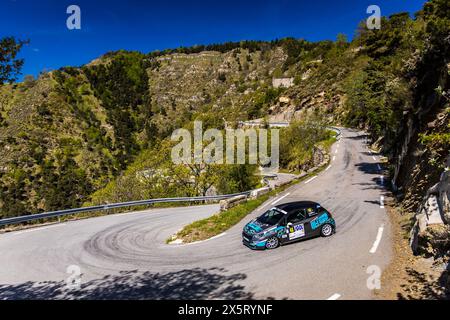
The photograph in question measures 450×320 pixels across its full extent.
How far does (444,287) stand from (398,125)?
17307 millimetres

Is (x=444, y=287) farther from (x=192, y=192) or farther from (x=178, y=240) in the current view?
(x=192, y=192)

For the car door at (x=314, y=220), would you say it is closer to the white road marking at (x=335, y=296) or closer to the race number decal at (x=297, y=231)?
the race number decal at (x=297, y=231)

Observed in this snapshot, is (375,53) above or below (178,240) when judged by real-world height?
above

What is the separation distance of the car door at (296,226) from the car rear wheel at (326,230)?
0.97m

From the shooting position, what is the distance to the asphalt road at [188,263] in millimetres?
9266

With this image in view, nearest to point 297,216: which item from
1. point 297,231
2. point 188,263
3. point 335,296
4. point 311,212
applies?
point 297,231

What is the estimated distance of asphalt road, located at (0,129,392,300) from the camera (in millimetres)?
9266

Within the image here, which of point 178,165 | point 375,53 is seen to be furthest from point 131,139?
point 375,53

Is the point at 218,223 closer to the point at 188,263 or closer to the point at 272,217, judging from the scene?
the point at 272,217

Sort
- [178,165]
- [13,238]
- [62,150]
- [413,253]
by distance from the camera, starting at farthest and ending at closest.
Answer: [62,150] < [178,165] < [13,238] < [413,253]

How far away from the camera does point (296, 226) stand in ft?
42.7

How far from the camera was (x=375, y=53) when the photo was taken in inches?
1310

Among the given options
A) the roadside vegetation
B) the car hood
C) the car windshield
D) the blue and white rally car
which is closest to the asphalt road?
the blue and white rally car

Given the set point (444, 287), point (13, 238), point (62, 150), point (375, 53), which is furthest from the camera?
point (62, 150)
